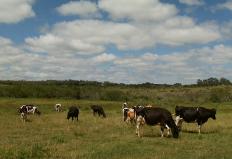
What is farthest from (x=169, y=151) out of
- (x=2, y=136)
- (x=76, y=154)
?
(x=2, y=136)

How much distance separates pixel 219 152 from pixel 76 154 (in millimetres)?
6621

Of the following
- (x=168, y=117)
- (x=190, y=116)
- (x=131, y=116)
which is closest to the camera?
(x=168, y=117)

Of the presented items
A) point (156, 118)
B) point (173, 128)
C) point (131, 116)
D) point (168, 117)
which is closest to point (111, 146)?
point (173, 128)

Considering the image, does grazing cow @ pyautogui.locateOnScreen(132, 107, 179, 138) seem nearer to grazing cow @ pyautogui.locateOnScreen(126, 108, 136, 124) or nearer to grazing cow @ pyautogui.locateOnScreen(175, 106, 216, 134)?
grazing cow @ pyautogui.locateOnScreen(175, 106, 216, 134)

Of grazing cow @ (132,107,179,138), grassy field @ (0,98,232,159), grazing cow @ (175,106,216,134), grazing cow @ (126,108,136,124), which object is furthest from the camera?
grazing cow @ (126,108,136,124)

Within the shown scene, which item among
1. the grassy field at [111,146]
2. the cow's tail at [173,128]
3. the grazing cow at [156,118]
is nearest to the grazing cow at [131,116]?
the grassy field at [111,146]

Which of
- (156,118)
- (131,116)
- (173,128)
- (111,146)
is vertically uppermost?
(156,118)

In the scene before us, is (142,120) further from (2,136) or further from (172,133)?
(2,136)

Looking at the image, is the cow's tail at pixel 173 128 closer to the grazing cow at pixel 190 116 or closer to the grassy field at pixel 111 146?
the grassy field at pixel 111 146

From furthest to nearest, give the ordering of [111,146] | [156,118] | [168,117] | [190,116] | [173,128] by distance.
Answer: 1. [190,116]
2. [156,118]
3. [168,117]
4. [173,128]
5. [111,146]

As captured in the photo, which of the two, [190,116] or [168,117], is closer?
[168,117]

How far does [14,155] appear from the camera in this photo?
1908cm

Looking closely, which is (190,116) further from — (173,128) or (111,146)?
(111,146)

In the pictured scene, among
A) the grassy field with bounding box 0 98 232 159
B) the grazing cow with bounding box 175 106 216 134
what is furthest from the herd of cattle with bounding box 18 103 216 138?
the grassy field with bounding box 0 98 232 159
